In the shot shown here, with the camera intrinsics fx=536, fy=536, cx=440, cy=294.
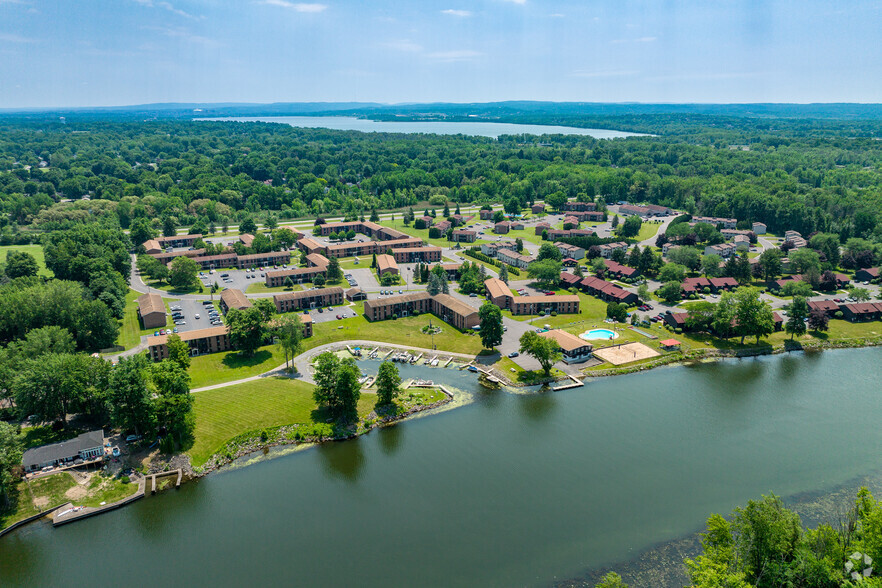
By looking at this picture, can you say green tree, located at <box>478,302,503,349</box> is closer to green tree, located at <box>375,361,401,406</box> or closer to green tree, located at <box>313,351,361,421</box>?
green tree, located at <box>375,361,401,406</box>

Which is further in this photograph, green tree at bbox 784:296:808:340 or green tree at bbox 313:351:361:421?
green tree at bbox 784:296:808:340

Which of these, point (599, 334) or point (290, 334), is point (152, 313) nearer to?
point (290, 334)

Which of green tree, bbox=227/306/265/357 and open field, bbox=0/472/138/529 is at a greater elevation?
green tree, bbox=227/306/265/357

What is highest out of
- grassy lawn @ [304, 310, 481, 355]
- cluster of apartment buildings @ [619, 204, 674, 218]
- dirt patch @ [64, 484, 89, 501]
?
cluster of apartment buildings @ [619, 204, 674, 218]

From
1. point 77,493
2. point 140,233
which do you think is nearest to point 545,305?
point 77,493

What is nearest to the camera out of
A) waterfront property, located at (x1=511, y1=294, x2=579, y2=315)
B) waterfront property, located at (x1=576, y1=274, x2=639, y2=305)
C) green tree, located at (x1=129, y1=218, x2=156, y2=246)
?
waterfront property, located at (x1=511, y1=294, x2=579, y2=315)

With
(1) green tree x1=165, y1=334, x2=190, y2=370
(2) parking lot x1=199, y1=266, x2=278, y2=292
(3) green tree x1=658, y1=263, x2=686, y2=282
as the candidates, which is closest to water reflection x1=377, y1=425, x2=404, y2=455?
(1) green tree x1=165, y1=334, x2=190, y2=370

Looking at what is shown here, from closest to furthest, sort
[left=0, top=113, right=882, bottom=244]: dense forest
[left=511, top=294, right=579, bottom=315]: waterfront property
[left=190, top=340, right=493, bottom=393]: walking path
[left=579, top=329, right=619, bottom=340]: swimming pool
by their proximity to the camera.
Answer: [left=190, top=340, right=493, bottom=393]: walking path
[left=579, top=329, right=619, bottom=340]: swimming pool
[left=511, top=294, right=579, bottom=315]: waterfront property
[left=0, top=113, right=882, bottom=244]: dense forest
